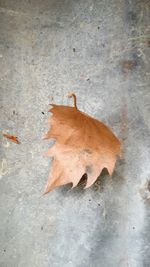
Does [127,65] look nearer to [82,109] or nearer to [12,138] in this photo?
[82,109]

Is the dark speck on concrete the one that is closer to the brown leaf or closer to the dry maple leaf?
the dry maple leaf

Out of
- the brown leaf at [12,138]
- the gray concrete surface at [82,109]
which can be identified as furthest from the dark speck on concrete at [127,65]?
the brown leaf at [12,138]

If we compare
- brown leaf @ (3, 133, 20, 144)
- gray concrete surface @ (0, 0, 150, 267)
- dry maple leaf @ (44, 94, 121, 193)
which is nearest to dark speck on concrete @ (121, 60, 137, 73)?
gray concrete surface @ (0, 0, 150, 267)

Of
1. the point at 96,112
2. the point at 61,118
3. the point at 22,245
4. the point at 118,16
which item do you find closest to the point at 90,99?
the point at 96,112

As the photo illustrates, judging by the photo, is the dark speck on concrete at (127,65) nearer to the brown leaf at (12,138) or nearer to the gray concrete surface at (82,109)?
the gray concrete surface at (82,109)

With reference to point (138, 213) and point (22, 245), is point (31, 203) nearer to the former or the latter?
point (22, 245)

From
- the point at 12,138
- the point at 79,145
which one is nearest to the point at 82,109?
the point at 79,145
